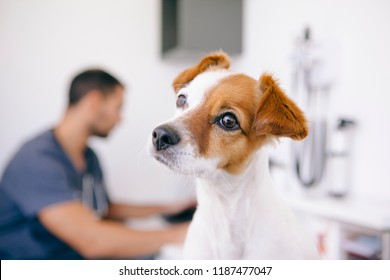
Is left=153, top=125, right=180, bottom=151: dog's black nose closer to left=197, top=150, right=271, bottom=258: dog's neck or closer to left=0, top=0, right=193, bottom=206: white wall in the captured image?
left=197, top=150, right=271, bottom=258: dog's neck

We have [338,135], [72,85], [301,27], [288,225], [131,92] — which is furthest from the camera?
[131,92]

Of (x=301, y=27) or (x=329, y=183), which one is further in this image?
(x=329, y=183)

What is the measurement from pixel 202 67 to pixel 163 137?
106 mm

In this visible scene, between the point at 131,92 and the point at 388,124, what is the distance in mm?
798

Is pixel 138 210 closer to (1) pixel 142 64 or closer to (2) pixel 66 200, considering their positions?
(2) pixel 66 200

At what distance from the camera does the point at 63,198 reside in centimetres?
94

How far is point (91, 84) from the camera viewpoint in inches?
41.4

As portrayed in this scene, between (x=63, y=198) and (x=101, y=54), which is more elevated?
(x=101, y=54)

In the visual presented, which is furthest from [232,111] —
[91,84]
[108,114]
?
[91,84]

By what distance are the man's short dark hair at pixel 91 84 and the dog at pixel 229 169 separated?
1.91 feet

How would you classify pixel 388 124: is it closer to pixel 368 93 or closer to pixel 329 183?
pixel 368 93

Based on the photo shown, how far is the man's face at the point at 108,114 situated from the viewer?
936 millimetres

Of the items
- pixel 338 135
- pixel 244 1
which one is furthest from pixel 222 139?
pixel 338 135
